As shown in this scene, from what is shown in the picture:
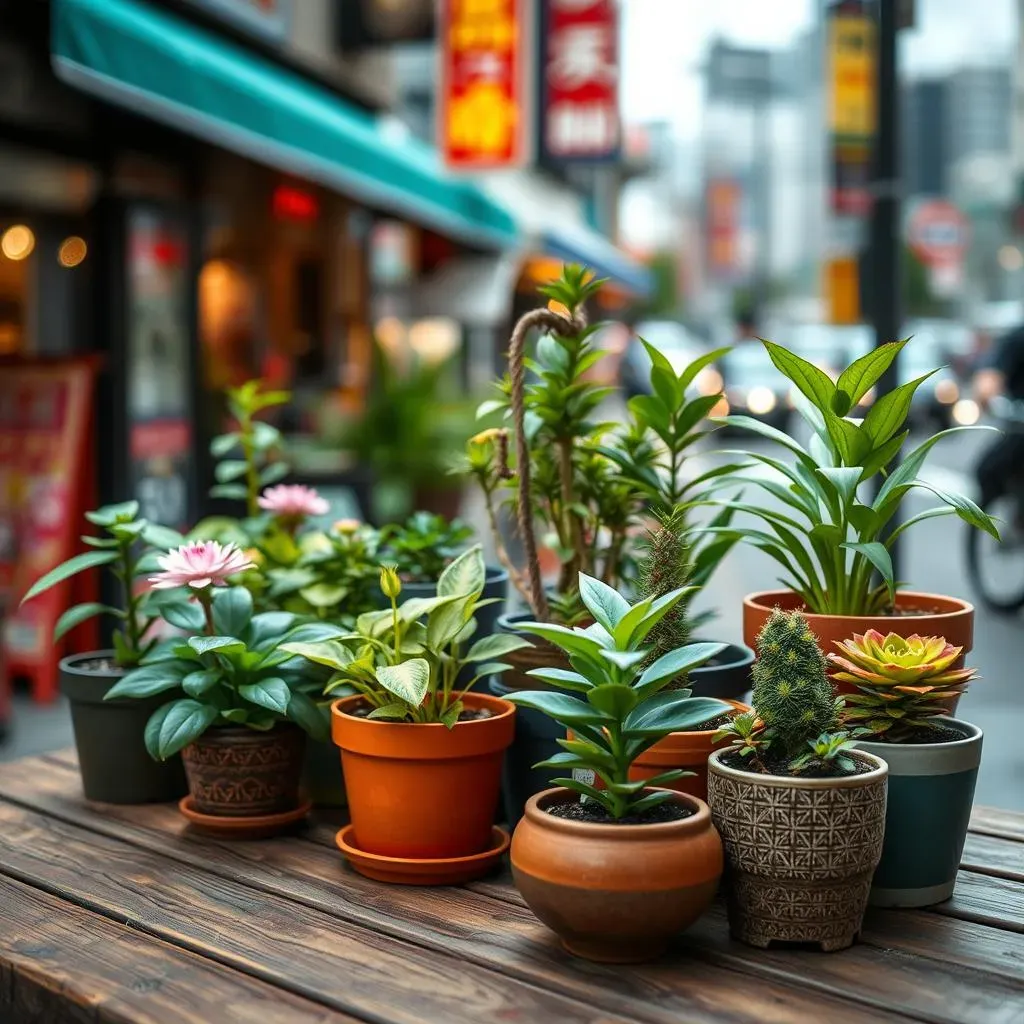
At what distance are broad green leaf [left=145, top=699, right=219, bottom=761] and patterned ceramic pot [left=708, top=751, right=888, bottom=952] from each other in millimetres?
797

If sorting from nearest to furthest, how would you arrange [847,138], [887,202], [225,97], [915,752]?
[915,752]
[887,202]
[225,97]
[847,138]

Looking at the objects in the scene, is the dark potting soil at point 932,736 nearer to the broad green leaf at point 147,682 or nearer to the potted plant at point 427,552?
the potted plant at point 427,552

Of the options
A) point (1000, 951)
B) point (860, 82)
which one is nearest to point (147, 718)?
point (1000, 951)

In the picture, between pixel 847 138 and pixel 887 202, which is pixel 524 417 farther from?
pixel 847 138

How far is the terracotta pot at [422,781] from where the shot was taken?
6.29 ft

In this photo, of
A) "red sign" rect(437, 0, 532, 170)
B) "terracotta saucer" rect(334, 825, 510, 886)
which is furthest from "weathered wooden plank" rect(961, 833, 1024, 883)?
"red sign" rect(437, 0, 532, 170)

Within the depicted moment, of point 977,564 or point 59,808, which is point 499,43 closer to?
point 977,564

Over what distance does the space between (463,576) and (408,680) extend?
0.94ft

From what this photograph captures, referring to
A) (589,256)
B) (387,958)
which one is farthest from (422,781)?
(589,256)

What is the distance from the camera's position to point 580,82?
462 inches

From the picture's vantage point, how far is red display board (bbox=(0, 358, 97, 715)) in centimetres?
568

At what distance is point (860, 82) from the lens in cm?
1001

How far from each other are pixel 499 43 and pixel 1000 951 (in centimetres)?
910

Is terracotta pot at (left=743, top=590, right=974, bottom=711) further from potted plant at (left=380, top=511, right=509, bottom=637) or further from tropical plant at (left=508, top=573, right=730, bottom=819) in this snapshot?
potted plant at (left=380, top=511, right=509, bottom=637)
